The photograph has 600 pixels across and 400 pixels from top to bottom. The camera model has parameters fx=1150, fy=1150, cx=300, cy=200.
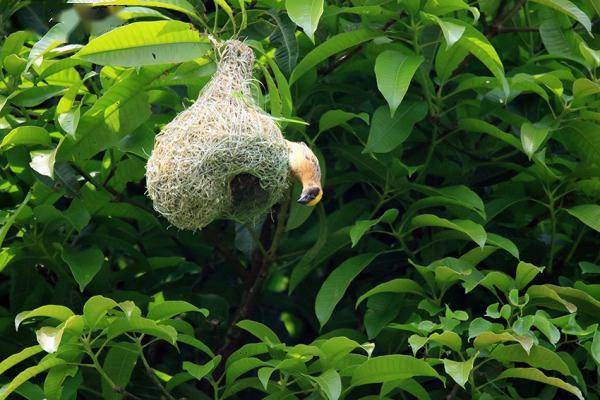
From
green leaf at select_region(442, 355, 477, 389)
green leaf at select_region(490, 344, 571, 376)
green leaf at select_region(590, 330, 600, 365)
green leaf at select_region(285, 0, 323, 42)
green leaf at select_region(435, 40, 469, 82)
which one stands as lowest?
green leaf at select_region(490, 344, 571, 376)

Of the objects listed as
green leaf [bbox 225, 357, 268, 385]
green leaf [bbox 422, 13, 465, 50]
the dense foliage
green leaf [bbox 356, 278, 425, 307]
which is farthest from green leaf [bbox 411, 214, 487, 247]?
green leaf [bbox 225, 357, 268, 385]

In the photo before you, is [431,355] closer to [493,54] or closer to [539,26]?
[493,54]

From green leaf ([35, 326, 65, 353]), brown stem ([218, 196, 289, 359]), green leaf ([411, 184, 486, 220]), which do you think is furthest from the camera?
brown stem ([218, 196, 289, 359])

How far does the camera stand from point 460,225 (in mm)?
2830

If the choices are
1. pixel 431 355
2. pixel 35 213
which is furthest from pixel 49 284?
pixel 431 355

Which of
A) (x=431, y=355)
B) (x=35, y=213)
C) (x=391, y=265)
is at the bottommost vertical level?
(x=391, y=265)

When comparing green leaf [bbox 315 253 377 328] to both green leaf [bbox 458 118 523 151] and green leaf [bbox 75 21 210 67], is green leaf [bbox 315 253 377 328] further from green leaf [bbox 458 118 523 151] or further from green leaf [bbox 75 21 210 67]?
green leaf [bbox 75 21 210 67]

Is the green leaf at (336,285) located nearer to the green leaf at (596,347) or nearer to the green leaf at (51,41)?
the green leaf at (596,347)

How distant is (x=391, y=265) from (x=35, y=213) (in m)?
1.08

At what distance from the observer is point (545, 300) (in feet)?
9.12

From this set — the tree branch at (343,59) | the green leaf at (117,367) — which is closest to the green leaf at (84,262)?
the green leaf at (117,367)

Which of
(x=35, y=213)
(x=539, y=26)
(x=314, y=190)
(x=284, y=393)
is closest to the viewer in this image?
(x=314, y=190)

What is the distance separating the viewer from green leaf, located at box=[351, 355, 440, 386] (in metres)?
2.52

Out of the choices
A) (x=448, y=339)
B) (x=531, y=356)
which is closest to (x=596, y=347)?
(x=531, y=356)
